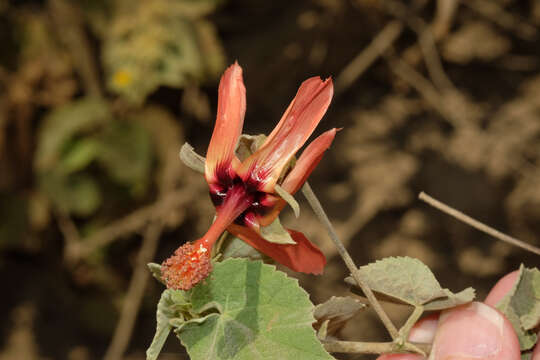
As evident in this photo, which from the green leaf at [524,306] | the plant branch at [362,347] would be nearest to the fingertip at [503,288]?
the green leaf at [524,306]

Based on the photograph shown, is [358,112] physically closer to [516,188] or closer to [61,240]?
[516,188]

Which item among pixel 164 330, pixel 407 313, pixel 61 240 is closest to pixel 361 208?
pixel 407 313

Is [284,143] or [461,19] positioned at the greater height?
[461,19]

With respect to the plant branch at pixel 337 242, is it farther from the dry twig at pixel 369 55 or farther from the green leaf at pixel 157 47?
the dry twig at pixel 369 55

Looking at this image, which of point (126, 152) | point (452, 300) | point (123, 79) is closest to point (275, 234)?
point (452, 300)

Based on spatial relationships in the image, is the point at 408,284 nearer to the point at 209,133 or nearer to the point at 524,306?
the point at 524,306
